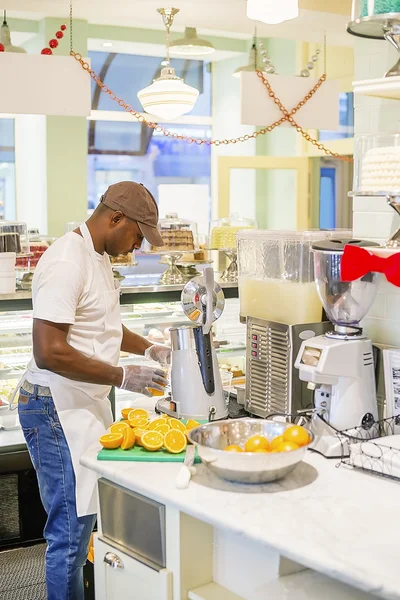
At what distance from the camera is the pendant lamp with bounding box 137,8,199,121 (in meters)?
6.23

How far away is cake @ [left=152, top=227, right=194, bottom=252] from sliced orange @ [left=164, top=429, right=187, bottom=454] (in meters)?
2.84

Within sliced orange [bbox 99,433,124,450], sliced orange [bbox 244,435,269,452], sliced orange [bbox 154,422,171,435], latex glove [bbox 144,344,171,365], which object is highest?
latex glove [bbox 144,344,171,365]

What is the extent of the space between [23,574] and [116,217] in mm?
2095

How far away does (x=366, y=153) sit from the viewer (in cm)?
286

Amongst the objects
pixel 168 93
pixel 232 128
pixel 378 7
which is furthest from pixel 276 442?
pixel 232 128

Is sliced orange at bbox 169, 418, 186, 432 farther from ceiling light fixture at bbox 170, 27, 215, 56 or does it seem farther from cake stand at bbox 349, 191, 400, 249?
ceiling light fixture at bbox 170, 27, 215, 56

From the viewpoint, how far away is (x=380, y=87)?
2834mm

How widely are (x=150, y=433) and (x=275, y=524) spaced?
0.70m

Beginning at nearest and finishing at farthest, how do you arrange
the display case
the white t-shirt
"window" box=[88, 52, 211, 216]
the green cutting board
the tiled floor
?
the green cutting board
the white t-shirt
the tiled floor
the display case
"window" box=[88, 52, 211, 216]

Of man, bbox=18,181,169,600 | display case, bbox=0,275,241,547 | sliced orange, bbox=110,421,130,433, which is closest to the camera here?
sliced orange, bbox=110,421,130,433

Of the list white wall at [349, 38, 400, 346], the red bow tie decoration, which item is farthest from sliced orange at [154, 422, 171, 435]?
white wall at [349, 38, 400, 346]

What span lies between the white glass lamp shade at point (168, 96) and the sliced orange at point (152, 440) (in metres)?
4.01

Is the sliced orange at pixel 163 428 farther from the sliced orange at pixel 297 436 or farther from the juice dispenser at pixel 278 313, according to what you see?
the juice dispenser at pixel 278 313

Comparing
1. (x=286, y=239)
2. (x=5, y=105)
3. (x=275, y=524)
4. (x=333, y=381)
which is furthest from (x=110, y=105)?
(x=275, y=524)
